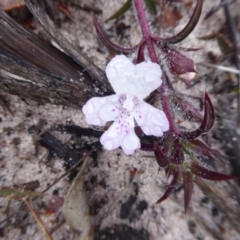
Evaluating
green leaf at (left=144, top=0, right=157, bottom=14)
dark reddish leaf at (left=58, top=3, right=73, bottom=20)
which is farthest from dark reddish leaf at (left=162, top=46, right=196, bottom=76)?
dark reddish leaf at (left=58, top=3, right=73, bottom=20)

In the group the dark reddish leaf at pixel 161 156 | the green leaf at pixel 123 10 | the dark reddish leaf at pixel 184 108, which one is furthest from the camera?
the green leaf at pixel 123 10

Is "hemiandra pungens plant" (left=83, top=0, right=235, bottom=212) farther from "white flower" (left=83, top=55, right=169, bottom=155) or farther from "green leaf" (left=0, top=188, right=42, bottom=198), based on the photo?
"green leaf" (left=0, top=188, right=42, bottom=198)

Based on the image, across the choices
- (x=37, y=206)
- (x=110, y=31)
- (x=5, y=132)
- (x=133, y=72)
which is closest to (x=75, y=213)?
(x=37, y=206)

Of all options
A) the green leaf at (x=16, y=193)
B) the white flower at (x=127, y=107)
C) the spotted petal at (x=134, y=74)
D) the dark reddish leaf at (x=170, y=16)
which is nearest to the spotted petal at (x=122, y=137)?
the white flower at (x=127, y=107)

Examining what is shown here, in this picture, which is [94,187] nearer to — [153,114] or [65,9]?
[153,114]

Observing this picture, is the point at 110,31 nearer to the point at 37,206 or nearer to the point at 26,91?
the point at 26,91

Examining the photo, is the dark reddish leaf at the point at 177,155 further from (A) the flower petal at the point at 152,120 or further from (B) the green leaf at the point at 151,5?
(B) the green leaf at the point at 151,5

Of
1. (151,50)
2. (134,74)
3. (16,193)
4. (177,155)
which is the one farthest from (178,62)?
(16,193)

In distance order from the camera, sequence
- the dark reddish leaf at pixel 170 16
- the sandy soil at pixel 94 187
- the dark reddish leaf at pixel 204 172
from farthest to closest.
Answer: the dark reddish leaf at pixel 170 16 → the sandy soil at pixel 94 187 → the dark reddish leaf at pixel 204 172
